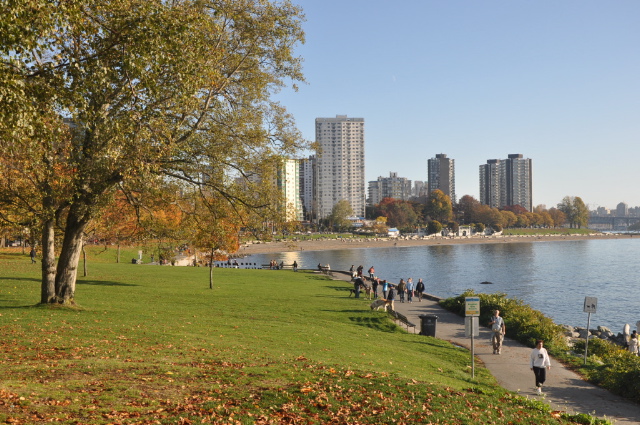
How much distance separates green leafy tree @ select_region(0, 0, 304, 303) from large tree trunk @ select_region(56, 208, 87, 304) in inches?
1.5

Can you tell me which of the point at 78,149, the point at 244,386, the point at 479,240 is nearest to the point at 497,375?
the point at 244,386

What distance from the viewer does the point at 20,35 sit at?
31.4 ft

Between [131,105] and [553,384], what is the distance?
1495cm

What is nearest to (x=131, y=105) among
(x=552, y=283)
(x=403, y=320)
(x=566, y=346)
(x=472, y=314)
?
(x=472, y=314)

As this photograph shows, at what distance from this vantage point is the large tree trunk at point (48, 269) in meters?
19.3

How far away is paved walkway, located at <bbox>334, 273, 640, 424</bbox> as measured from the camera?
14211 mm

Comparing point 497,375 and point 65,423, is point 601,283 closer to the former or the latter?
point 497,375

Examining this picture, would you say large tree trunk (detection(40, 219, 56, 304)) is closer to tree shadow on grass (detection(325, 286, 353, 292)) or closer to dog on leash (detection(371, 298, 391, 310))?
dog on leash (detection(371, 298, 391, 310))

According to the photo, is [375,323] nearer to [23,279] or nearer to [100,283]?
[100,283]

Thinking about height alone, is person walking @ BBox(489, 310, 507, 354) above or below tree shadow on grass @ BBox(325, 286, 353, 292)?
above

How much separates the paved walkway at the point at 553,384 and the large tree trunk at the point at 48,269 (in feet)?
49.6

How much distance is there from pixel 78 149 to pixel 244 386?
9.90 meters

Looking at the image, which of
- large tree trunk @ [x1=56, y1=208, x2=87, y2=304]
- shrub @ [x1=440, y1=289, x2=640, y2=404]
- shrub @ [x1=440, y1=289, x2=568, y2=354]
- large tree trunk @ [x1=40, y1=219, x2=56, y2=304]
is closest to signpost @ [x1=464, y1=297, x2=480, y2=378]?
shrub @ [x1=440, y1=289, x2=640, y2=404]

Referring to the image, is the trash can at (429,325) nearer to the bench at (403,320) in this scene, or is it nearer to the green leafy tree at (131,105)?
the bench at (403,320)
